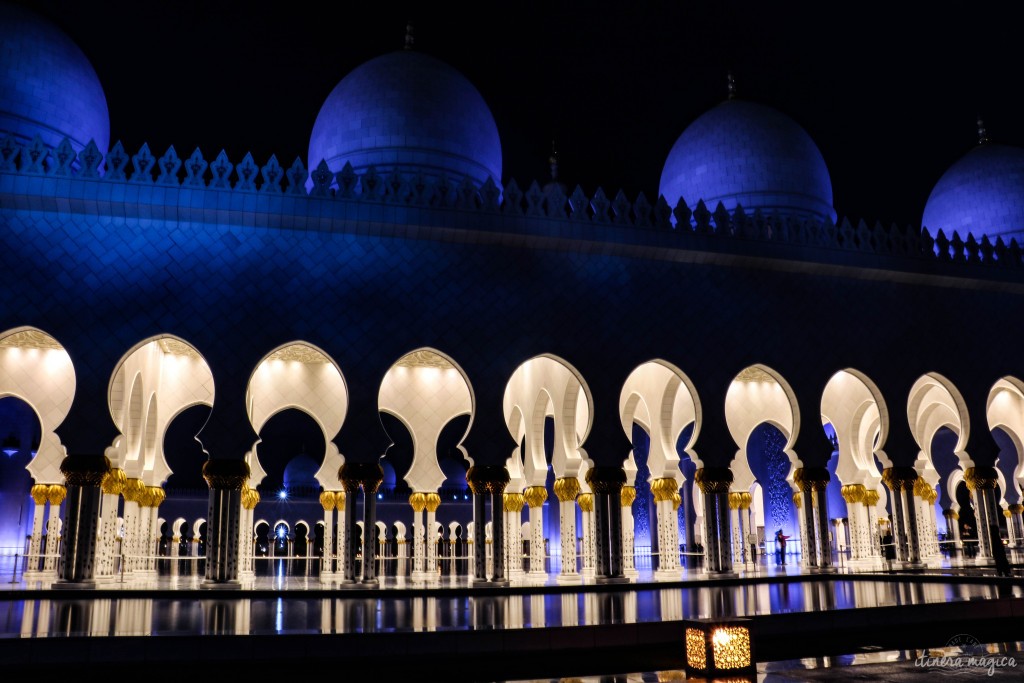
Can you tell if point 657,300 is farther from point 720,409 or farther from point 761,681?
point 761,681

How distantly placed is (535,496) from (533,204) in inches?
119

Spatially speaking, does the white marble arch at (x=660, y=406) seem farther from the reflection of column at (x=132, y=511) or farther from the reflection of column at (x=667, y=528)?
the reflection of column at (x=132, y=511)

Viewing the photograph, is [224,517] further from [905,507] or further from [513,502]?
[905,507]

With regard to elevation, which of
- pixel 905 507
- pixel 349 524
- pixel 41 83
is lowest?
pixel 349 524

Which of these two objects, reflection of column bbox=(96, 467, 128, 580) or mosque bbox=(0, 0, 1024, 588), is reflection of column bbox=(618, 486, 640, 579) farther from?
reflection of column bbox=(96, 467, 128, 580)

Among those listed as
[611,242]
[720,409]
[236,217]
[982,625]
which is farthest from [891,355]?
[236,217]

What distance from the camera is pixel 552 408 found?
959cm

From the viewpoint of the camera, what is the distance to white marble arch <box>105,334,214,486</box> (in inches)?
321

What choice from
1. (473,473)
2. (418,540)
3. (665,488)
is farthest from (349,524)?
(665,488)

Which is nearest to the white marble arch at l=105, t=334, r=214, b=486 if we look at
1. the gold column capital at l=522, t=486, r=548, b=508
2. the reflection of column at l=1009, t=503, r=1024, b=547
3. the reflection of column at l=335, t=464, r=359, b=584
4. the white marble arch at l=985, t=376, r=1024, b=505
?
the reflection of column at l=335, t=464, r=359, b=584

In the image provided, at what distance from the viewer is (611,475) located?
7.51 meters

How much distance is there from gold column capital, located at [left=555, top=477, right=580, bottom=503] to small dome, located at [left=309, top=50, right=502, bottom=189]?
10.1 feet

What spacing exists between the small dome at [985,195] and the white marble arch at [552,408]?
210 inches

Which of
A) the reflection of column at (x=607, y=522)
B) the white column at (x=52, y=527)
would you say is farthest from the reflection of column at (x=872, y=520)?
the white column at (x=52, y=527)
